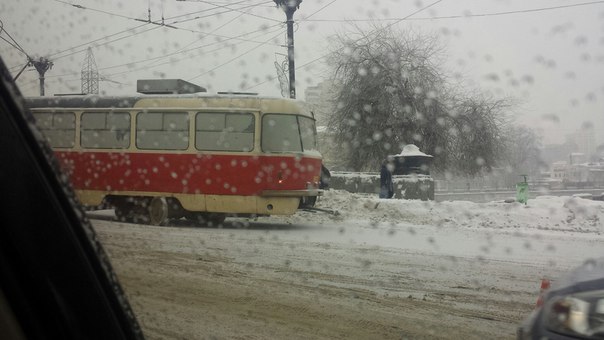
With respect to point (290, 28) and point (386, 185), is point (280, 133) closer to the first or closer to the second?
point (290, 28)

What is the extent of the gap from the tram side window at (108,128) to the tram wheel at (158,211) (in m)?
1.46

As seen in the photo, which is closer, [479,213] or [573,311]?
[573,311]

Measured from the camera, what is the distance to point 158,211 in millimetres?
10594

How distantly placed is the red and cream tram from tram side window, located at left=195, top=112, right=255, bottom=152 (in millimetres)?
20

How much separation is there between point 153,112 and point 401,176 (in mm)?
10362

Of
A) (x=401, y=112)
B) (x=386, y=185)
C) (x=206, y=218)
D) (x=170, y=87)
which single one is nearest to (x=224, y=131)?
→ (x=170, y=87)

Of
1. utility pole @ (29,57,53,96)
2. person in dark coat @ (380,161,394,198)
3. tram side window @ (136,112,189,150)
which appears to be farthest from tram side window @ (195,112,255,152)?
person in dark coat @ (380,161,394,198)

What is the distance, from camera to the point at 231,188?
1124 centimetres

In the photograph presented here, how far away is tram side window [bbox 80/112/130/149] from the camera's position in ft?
27.1

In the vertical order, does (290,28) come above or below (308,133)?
above

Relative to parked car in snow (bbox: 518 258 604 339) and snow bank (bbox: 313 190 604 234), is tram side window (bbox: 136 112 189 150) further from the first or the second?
parked car in snow (bbox: 518 258 604 339)

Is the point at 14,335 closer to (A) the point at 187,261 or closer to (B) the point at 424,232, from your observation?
(A) the point at 187,261

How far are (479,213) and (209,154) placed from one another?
7665 millimetres

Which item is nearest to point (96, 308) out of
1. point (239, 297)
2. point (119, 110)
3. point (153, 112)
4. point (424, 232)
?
point (239, 297)
